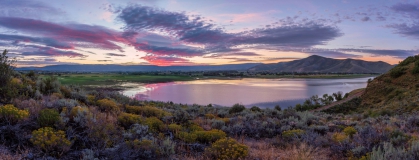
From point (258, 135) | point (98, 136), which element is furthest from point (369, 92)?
point (98, 136)

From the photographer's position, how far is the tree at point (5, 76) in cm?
756

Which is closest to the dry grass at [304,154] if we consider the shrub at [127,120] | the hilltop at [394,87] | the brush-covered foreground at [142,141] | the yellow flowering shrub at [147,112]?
the brush-covered foreground at [142,141]

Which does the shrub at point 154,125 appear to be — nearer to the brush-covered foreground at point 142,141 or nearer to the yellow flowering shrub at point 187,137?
the brush-covered foreground at point 142,141

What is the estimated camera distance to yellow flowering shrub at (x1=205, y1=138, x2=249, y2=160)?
5.08 metres

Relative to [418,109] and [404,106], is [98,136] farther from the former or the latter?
[404,106]

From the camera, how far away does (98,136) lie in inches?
212

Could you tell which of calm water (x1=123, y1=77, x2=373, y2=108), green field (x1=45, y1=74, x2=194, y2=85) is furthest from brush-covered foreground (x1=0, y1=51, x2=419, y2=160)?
green field (x1=45, y1=74, x2=194, y2=85)

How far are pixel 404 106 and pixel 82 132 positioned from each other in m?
18.5

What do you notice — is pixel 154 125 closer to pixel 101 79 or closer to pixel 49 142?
pixel 49 142

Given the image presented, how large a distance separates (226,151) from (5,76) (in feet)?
25.1

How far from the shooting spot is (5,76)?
8.02 metres

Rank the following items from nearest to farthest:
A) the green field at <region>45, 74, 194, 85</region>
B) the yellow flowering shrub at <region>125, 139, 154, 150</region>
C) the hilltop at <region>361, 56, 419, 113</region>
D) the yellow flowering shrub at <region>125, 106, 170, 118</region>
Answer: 1. the yellow flowering shrub at <region>125, 139, 154, 150</region>
2. the yellow flowering shrub at <region>125, 106, 170, 118</region>
3. the hilltop at <region>361, 56, 419, 113</region>
4. the green field at <region>45, 74, 194, 85</region>

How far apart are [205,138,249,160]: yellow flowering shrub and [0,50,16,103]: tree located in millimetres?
6467

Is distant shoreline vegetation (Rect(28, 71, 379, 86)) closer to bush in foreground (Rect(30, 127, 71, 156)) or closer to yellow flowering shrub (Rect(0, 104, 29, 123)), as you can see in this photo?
yellow flowering shrub (Rect(0, 104, 29, 123))
